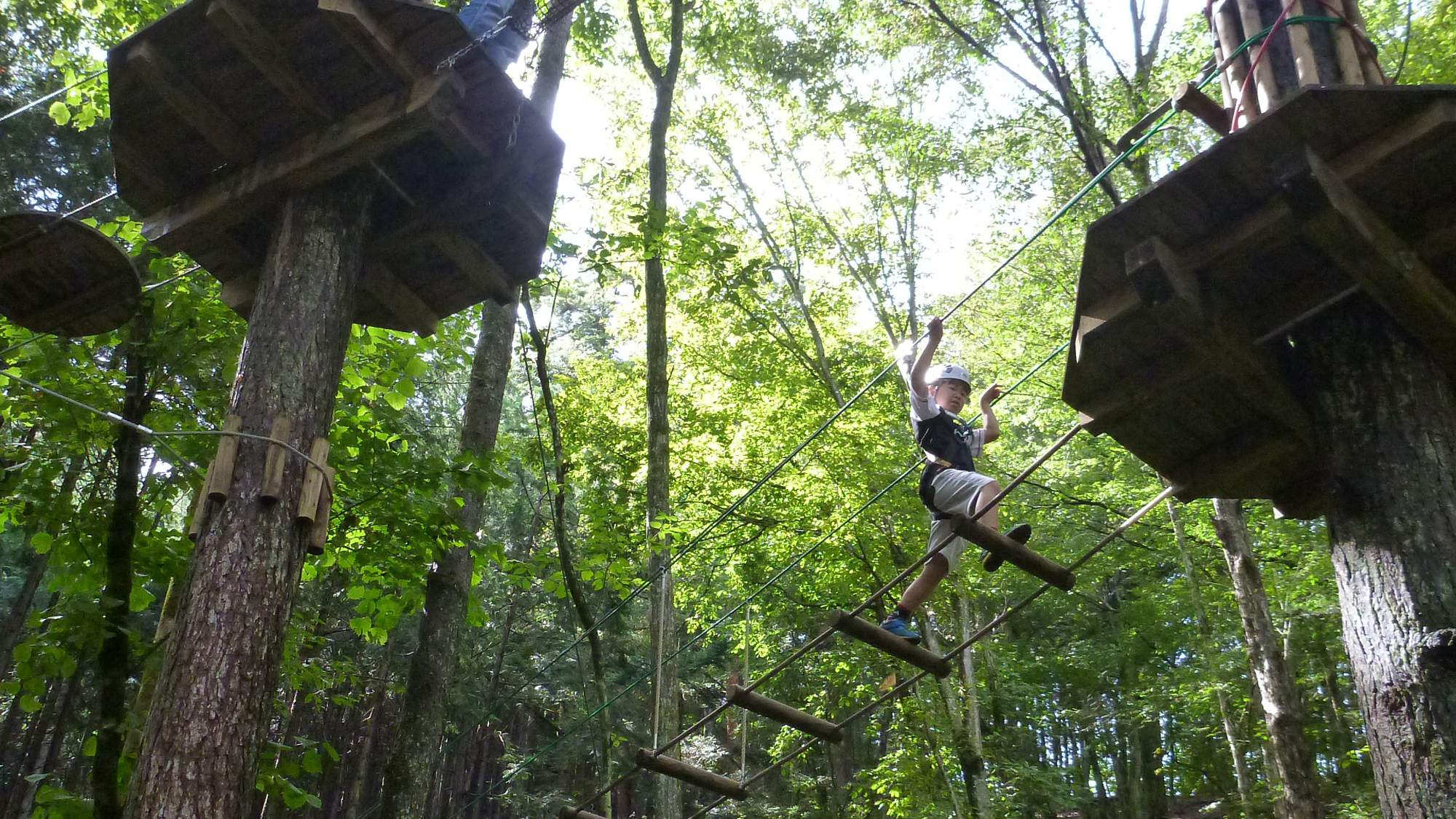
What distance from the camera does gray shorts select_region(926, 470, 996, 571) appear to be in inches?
152

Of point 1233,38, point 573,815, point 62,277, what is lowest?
point 573,815

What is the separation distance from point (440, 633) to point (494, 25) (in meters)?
3.31

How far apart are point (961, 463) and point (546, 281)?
513 cm

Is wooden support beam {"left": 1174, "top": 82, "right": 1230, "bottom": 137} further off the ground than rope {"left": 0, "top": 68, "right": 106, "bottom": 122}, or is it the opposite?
rope {"left": 0, "top": 68, "right": 106, "bottom": 122}

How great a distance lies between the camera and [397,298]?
411 centimetres

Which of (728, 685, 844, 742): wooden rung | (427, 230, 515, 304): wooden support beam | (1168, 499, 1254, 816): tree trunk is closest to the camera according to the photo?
(728, 685, 844, 742): wooden rung

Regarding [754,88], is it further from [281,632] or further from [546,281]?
[281,632]

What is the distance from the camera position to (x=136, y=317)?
415cm

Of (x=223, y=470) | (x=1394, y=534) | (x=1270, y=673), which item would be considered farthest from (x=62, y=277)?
(x=1270, y=673)

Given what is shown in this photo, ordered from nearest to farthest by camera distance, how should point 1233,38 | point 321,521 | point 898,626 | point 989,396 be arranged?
point 321,521 → point 1233,38 → point 989,396 → point 898,626

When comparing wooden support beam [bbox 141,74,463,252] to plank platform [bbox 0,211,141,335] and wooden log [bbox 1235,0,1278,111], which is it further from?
wooden log [bbox 1235,0,1278,111]

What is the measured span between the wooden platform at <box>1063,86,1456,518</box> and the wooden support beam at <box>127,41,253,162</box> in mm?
3174

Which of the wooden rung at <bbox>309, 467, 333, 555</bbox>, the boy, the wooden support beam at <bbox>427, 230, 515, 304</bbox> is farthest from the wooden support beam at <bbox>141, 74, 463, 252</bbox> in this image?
the boy

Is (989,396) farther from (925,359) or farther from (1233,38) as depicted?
(1233,38)
